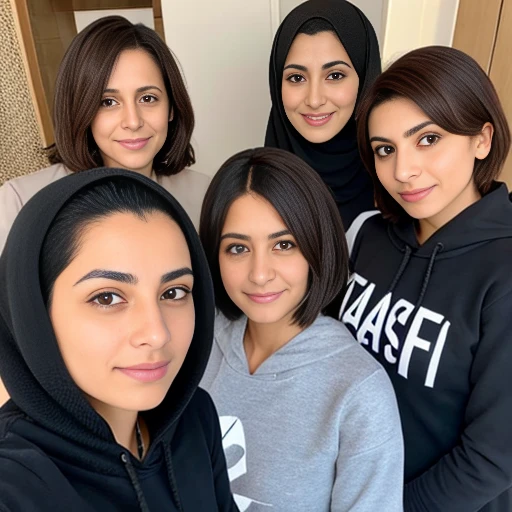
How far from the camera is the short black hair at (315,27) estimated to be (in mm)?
1464

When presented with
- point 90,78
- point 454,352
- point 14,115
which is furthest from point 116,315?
point 14,115

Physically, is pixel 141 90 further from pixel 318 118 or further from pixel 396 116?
pixel 396 116

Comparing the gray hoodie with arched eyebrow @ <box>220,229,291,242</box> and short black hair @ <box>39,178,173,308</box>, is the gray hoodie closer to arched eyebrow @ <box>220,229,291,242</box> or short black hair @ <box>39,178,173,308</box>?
arched eyebrow @ <box>220,229,291,242</box>

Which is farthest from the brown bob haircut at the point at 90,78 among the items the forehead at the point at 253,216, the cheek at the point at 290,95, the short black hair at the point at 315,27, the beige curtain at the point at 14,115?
the beige curtain at the point at 14,115

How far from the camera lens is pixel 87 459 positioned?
597mm

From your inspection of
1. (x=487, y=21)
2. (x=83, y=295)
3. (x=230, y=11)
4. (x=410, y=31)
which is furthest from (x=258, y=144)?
(x=83, y=295)

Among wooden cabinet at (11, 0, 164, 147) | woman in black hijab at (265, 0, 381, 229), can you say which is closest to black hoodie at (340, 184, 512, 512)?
woman in black hijab at (265, 0, 381, 229)

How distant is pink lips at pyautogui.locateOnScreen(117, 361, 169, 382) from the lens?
1.97ft

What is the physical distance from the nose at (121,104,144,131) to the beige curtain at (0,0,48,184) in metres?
0.91

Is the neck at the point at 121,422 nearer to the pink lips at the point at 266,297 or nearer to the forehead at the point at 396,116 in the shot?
the pink lips at the point at 266,297

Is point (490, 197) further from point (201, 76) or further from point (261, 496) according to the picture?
point (201, 76)

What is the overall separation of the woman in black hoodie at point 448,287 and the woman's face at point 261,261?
0.26 metres

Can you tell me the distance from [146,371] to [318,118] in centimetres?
114

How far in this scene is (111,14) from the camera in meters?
2.23
